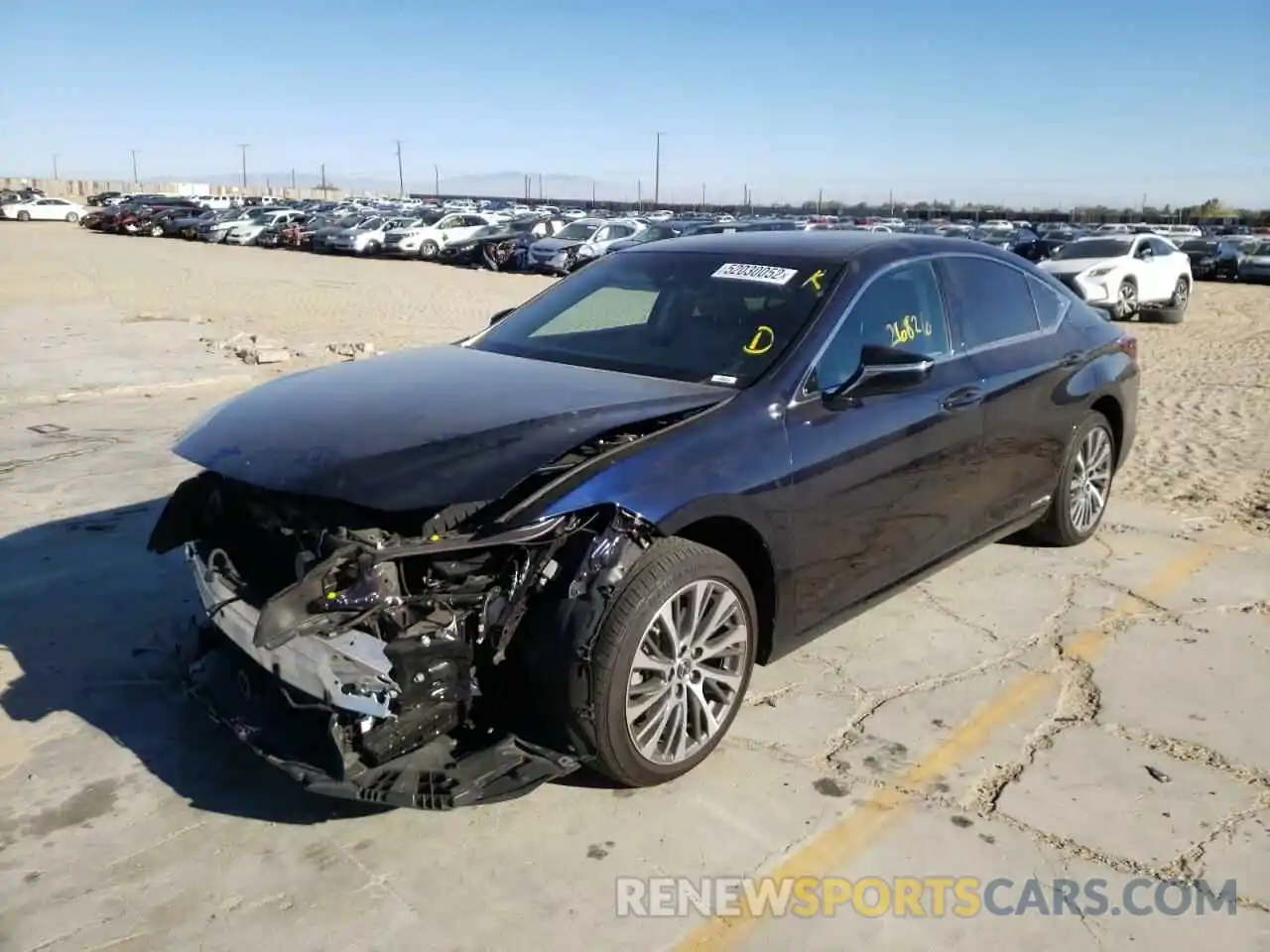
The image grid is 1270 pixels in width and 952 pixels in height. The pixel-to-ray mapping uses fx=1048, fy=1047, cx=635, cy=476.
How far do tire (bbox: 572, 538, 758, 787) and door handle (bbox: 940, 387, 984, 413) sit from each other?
4.74 feet

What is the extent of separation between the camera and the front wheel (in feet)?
10.4

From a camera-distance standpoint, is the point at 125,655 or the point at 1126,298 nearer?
the point at 125,655

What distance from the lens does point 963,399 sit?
4574 millimetres

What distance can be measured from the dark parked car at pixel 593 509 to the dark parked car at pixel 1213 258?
31.1 meters

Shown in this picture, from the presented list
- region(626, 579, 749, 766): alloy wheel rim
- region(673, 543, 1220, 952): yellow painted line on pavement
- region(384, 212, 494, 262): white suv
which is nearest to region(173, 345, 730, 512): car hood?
region(626, 579, 749, 766): alloy wheel rim

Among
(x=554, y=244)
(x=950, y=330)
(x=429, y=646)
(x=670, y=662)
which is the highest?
(x=950, y=330)

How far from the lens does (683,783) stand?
3.54 meters

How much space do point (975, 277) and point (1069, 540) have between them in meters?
1.75

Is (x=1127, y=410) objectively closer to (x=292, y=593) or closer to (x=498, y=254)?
(x=292, y=593)

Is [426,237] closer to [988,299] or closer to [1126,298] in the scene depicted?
[1126,298]

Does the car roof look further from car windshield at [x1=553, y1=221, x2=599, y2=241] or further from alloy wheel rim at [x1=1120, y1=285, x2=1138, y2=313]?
car windshield at [x1=553, y1=221, x2=599, y2=241]

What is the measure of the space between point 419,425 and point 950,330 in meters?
2.52

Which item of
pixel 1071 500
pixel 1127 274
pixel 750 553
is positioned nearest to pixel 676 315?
pixel 750 553

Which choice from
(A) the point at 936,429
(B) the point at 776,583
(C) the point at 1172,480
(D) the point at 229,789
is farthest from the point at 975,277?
(D) the point at 229,789
